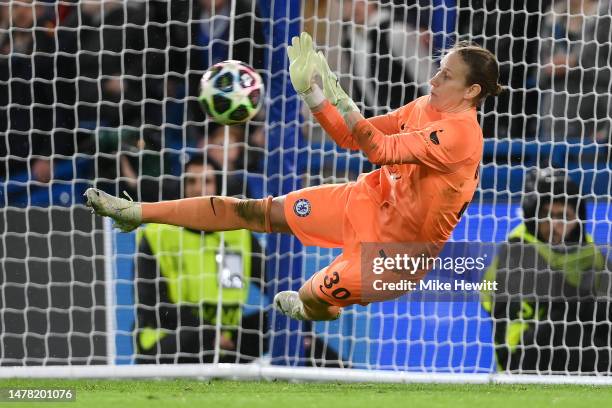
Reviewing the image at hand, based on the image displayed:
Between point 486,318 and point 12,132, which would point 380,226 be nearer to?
point 486,318

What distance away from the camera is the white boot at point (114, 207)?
19.7ft

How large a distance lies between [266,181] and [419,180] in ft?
5.90

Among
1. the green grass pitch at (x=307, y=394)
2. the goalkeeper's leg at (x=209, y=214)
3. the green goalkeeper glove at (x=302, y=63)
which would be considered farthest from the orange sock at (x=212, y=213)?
the green grass pitch at (x=307, y=394)

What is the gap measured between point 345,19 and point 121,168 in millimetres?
1726

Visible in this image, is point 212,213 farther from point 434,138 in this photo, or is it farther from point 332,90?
point 434,138

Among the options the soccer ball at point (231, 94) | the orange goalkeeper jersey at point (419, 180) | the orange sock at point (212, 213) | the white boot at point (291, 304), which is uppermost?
the soccer ball at point (231, 94)

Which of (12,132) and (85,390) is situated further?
(12,132)

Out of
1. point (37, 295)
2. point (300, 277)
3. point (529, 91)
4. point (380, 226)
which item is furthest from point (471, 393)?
point (37, 295)

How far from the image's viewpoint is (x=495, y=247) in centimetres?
768

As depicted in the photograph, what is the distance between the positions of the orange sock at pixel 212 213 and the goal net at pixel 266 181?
1.32m

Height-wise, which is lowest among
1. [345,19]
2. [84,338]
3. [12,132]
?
[84,338]

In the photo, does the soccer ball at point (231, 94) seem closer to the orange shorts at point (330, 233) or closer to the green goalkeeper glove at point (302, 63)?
the green goalkeeper glove at point (302, 63)

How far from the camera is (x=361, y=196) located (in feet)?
20.1

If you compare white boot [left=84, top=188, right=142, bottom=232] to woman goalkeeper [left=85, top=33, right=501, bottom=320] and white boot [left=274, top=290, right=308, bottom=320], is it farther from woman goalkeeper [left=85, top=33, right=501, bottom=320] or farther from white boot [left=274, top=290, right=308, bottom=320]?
white boot [left=274, top=290, right=308, bottom=320]
